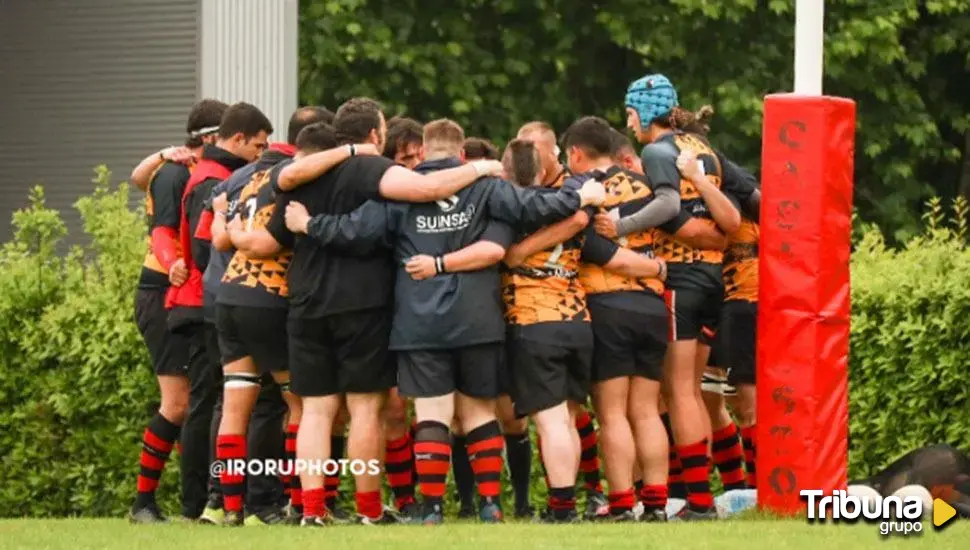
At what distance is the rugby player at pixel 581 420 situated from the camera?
14844 millimetres

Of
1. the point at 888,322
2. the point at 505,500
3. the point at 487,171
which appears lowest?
the point at 505,500

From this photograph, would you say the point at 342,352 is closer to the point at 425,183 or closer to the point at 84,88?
the point at 425,183

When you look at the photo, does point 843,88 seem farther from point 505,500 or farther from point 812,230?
point 812,230

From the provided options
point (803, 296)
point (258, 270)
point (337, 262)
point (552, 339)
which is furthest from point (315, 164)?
point (803, 296)

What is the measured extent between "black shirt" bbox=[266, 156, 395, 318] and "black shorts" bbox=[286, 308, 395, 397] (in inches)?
2.4

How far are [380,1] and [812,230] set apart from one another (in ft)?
46.8

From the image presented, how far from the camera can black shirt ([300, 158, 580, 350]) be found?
45.4ft

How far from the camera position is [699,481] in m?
14.6

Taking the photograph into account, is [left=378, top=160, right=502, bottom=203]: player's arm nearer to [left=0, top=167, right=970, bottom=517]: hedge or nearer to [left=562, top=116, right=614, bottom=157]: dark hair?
[left=562, top=116, right=614, bottom=157]: dark hair

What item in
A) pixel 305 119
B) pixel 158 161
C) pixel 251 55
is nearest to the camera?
pixel 305 119

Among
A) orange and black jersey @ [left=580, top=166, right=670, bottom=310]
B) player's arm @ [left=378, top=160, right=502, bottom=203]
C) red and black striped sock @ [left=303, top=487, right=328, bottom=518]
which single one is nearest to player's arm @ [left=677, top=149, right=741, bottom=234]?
orange and black jersey @ [left=580, top=166, right=670, bottom=310]

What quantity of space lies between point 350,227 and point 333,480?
5.09ft

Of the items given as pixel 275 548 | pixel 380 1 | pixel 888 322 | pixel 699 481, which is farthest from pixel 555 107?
pixel 275 548

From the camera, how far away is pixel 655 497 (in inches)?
563
